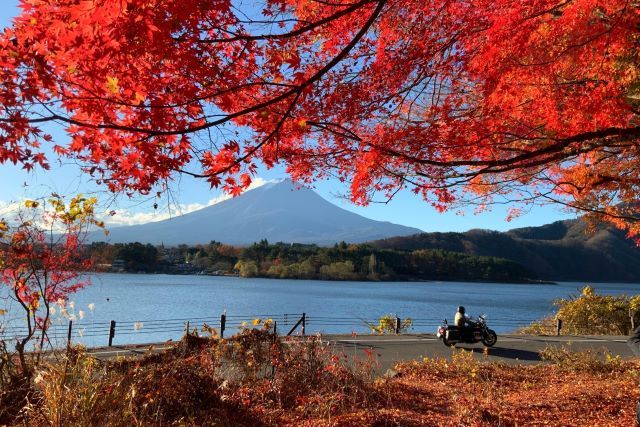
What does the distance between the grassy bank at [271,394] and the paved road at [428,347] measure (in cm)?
381

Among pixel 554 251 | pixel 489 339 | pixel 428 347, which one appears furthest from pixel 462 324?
pixel 554 251

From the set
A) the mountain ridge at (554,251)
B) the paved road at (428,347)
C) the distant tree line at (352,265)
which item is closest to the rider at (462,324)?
the paved road at (428,347)

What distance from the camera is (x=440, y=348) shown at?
1388cm

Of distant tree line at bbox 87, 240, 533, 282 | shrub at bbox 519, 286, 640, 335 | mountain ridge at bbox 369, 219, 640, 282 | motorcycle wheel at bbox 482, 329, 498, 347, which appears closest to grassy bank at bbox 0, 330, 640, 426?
motorcycle wheel at bbox 482, 329, 498, 347

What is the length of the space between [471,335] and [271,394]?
991 centimetres

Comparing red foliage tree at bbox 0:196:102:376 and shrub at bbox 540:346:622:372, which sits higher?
red foliage tree at bbox 0:196:102:376

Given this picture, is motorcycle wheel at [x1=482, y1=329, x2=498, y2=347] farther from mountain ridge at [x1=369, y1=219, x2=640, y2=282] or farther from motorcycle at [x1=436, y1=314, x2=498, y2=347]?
mountain ridge at [x1=369, y1=219, x2=640, y2=282]

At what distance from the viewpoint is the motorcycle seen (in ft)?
45.8

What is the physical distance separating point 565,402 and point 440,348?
326 inches

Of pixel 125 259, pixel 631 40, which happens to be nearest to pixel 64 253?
pixel 631 40

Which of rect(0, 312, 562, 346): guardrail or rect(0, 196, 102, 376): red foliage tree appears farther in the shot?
rect(0, 312, 562, 346): guardrail

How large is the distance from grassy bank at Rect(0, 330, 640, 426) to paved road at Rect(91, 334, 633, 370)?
381 centimetres

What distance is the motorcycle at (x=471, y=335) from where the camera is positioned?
13.9 metres

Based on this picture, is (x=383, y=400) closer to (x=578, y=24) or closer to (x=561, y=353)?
(x=578, y=24)
